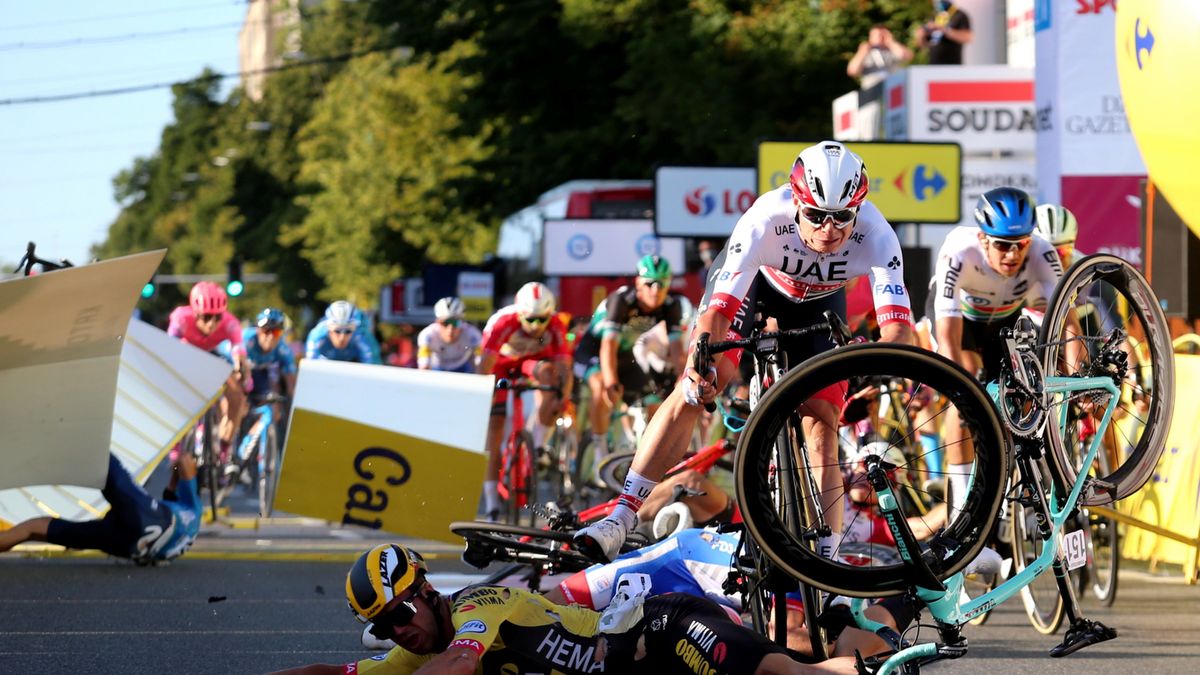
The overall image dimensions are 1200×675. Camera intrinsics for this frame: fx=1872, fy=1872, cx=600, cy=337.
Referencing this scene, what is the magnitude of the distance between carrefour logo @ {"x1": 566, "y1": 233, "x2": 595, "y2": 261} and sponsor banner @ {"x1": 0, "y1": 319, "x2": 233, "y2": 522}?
15.5 meters

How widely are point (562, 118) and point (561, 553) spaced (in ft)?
119

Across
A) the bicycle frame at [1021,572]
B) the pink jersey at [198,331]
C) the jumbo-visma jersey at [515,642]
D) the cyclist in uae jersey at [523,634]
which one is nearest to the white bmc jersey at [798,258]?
the bicycle frame at [1021,572]

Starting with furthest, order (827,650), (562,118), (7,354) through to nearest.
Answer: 1. (562,118)
2. (7,354)
3. (827,650)

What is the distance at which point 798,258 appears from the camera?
7.28 metres

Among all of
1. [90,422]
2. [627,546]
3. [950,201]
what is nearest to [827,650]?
[627,546]

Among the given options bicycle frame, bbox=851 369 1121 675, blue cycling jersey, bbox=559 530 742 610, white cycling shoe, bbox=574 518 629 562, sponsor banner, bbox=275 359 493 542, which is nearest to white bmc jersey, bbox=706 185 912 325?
bicycle frame, bbox=851 369 1121 675

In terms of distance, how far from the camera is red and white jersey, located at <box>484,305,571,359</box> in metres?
15.3

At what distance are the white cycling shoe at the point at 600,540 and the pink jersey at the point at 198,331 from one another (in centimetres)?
1028

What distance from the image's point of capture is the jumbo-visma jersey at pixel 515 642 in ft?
20.8

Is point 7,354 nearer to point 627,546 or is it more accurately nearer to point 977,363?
point 627,546

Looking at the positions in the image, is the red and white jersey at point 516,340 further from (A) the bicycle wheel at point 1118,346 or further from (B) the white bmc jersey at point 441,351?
(A) the bicycle wheel at point 1118,346

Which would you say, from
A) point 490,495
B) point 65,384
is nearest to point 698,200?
point 490,495

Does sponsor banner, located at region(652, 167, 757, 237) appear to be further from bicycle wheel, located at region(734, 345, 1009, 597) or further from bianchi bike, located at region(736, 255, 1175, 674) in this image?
bicycle wheel, located at region(734, 345, 1009, 597)

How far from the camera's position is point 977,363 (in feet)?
31.7
